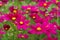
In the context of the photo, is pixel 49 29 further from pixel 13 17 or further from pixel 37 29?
pixel 13 17

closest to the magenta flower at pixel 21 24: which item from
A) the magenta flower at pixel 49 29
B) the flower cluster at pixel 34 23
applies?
the flower cluster at pixel 34 23

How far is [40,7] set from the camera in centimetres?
203

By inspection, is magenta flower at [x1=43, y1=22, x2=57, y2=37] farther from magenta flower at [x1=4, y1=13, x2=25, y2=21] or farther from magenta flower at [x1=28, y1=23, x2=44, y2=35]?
magenta flower at [x1=4, y1=13, x2=25, y2=21]

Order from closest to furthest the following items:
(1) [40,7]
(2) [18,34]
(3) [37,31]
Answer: (3) [37,31], (2) [18,34], (1) [40,7]

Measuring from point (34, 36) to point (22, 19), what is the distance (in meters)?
0.13

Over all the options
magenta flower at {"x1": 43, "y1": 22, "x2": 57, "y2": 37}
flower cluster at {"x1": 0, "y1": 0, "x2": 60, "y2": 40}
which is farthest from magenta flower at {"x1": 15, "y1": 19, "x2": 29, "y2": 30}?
magenta flower at {"x1": 43, "y1": 22, "x2": 57, "y2": 37}

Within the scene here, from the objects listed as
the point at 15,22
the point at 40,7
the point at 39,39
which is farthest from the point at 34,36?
the point at 40,7

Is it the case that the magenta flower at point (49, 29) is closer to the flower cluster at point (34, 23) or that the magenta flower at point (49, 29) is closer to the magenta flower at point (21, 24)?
the flower cluster at point (34, 23)

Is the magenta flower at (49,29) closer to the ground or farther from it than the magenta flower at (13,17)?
closer to the ground

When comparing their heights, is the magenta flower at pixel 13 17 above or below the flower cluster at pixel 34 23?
above

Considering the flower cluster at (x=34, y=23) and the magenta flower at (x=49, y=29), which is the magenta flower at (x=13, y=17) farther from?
the magenta flower at (x=49, y=29)

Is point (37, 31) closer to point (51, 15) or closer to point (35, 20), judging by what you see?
point (35, 20)

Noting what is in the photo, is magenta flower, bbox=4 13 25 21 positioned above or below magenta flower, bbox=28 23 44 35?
above

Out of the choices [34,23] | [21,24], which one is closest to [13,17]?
[21,24]
